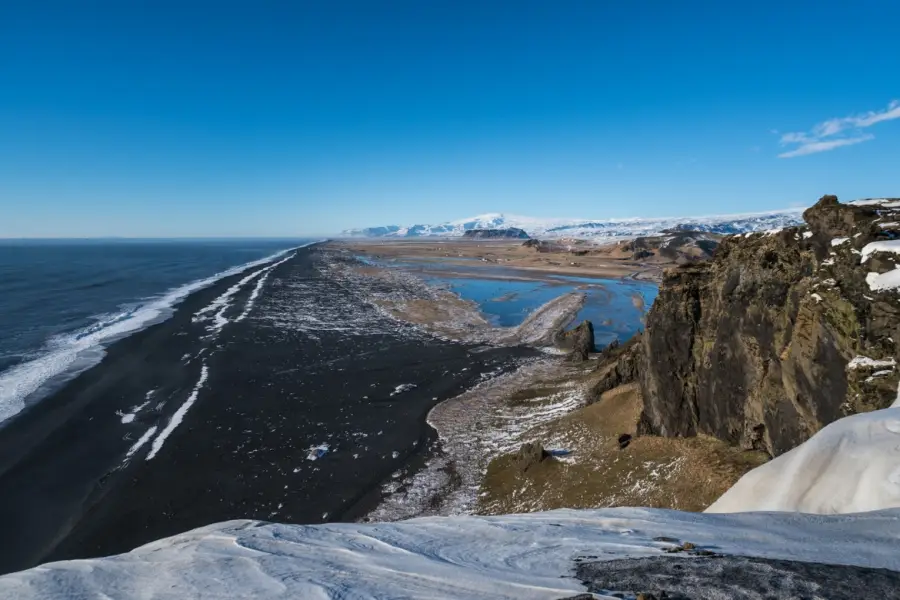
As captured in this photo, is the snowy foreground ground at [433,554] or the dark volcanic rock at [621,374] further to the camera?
the dark volcanic rock at [621,374]

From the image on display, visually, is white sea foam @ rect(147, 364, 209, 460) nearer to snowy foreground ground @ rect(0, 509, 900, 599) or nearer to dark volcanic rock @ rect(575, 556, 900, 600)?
snowy foreground ground @ rect(0, 509, 900, 599)

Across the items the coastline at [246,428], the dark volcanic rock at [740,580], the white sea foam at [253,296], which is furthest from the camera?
the white sea foam at [253,296]

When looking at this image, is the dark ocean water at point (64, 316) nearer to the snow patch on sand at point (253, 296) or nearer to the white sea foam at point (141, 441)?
the snow patch on sand at point (253, 296)

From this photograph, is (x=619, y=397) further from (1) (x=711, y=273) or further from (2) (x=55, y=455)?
(2) (x=55, y=455)

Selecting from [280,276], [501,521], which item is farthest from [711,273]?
[280,276]

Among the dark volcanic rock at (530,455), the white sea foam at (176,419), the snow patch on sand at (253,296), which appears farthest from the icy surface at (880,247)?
the snow patch on sand at (253,296)

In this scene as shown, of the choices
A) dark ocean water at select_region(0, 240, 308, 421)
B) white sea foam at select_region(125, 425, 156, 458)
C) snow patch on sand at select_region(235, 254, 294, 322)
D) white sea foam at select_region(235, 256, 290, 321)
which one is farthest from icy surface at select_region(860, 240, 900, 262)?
white sea foam at select_region(235, 256, 290, 321)
